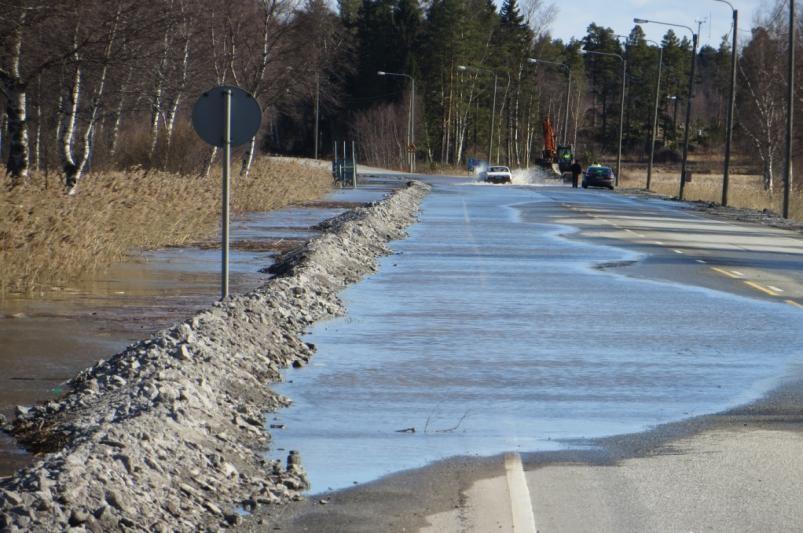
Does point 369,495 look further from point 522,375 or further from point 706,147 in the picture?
point 706,147

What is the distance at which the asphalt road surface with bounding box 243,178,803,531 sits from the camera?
795 cm

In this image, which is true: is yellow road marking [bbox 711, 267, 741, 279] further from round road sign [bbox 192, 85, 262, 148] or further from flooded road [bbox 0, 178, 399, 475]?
round road sign [bbox 192, 85, 262, 148]

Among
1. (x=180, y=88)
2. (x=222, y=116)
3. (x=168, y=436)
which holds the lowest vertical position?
(x=168, y=436)

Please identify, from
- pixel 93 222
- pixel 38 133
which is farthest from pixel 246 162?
pixel 93 222

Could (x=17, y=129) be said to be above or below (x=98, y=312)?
above

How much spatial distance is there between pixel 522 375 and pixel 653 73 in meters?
161

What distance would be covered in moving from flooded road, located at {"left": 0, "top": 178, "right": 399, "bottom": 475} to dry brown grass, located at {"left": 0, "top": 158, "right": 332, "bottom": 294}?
36 cm

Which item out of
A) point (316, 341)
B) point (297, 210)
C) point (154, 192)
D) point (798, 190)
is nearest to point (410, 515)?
point (316, 341)

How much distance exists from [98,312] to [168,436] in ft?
27.0

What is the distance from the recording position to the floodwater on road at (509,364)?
9969mm

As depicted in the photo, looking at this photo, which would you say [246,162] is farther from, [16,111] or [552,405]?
[552,405]

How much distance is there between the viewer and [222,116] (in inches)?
645

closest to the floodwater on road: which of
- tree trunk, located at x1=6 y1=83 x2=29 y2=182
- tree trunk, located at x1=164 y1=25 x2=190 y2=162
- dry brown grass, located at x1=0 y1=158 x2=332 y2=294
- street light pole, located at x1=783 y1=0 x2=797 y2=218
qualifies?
dry brown grass, located at x1=0 y1=158 x2=332 y2=294

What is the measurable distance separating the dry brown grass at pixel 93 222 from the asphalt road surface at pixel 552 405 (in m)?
4.04
